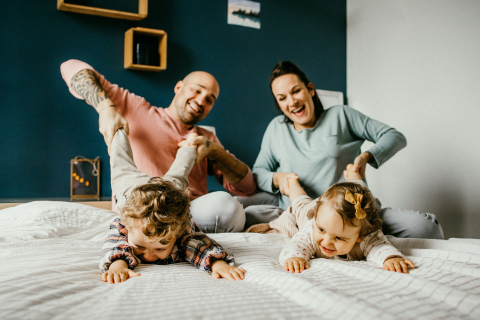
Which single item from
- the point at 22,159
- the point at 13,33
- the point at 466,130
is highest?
the point at 13,33

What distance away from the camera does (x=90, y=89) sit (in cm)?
167

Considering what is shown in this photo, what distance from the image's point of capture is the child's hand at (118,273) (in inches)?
32.0

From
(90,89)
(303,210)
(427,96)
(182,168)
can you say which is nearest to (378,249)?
(303,210)

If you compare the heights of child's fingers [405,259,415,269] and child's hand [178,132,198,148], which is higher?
child's hand [178,132,198,148]

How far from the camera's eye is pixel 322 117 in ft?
6.56

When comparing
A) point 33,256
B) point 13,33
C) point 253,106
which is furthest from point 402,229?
point 13,33

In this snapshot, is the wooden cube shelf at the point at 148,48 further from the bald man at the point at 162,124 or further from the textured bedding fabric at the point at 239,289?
the textured bedding fabric at the point at 239,289

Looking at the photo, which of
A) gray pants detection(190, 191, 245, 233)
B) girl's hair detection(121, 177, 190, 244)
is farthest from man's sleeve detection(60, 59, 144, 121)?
girl's hair detection(121, 177, 190, 244)

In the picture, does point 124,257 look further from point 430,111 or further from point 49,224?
point 430,111

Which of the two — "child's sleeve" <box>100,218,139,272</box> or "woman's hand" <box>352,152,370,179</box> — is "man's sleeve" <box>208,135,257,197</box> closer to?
"woman's hand" <box>352,152,370,179</box>

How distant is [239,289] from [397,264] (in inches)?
17.2

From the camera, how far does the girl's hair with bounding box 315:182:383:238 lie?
1.04 m

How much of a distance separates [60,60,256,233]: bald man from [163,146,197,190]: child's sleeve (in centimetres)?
9

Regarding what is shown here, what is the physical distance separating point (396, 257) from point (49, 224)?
1147 mm
